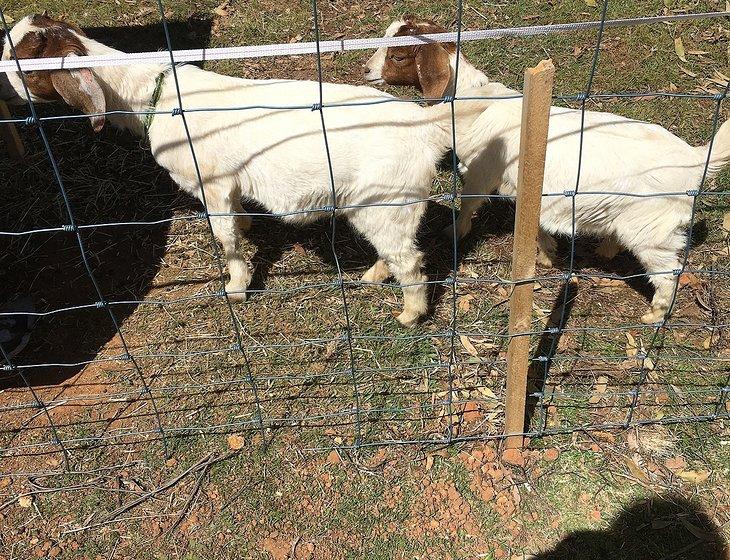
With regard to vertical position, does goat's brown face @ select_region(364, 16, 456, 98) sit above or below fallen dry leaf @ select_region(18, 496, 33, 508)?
above

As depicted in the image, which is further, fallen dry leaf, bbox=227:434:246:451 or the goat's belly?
the goat's belly

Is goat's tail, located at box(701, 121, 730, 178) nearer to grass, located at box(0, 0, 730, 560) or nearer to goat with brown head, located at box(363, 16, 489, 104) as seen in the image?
grass, located at box(0, 0, 730, 560)

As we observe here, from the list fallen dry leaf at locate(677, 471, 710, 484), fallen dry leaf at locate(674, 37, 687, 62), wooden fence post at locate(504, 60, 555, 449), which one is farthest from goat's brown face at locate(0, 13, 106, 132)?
fallen dry leaf at locate(674, 37, 687, 62)

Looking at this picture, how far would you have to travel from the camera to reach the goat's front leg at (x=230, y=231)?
380 cm

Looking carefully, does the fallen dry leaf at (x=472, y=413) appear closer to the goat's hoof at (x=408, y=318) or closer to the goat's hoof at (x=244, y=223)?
the goat's hoof at (x=408, y=318)

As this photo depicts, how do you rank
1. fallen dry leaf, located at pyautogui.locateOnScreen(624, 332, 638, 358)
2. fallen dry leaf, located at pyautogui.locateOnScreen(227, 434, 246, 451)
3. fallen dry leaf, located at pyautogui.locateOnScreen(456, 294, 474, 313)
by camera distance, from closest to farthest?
fallen dry leaf, located at pyautogui.locateOnScreen(227, 434, 246, 451), fallen dry leaf, located at pyautogui.locateOnScreen(624, 332, 638, 358), fallen dry leaf, located at pyautogui.locateOnScreen(456, 294, 474, 313)

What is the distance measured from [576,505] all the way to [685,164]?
189 centimetres

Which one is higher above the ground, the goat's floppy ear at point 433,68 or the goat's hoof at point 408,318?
the goat's floppy ear at point 433,68

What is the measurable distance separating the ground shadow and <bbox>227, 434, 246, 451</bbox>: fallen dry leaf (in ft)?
5.27

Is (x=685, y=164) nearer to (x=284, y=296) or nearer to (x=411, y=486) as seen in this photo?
(x=411, y=486)

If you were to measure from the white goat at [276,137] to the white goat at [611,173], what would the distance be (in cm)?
46

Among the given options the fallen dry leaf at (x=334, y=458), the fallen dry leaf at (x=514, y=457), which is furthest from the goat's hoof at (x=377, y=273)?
the fallen dry leaf at (x=514, y=457)

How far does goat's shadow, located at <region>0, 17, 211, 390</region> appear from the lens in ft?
13.5

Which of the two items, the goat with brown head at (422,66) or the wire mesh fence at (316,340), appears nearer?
the wire mesh fence at (316,340)
